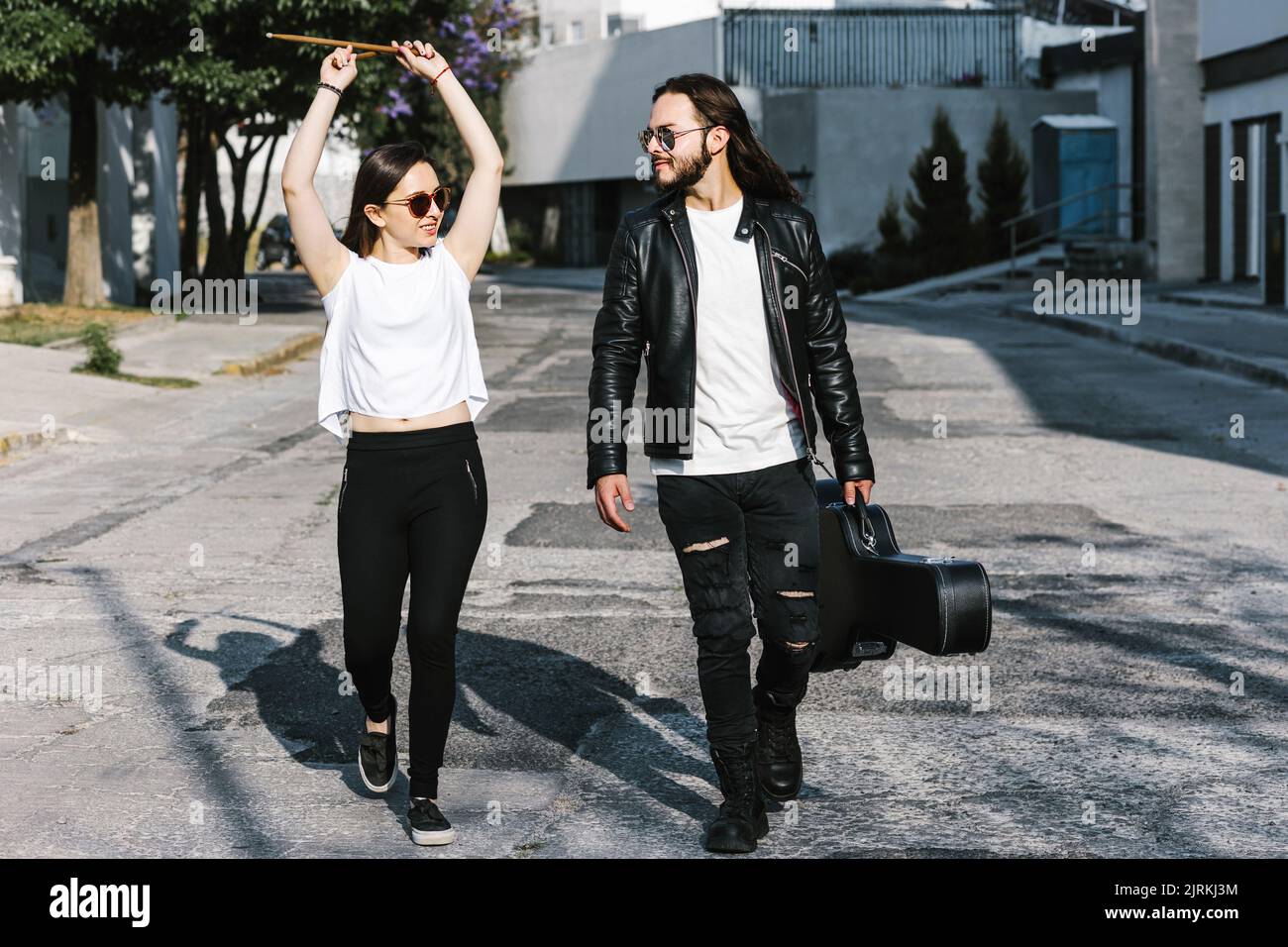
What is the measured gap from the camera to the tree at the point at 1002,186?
→ 38.6 m

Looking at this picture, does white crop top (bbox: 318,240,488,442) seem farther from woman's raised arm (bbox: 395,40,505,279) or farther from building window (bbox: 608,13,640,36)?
building window (bbox: 608,13,640,36)

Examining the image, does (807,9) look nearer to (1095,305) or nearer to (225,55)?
(1095,305)

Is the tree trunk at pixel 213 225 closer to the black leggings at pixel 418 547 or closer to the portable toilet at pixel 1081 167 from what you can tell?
the portable toilet at pixel 1081 167

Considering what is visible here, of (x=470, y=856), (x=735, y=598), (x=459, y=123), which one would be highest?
(x=459, y=123)

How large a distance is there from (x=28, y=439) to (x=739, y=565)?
10025 millimetres

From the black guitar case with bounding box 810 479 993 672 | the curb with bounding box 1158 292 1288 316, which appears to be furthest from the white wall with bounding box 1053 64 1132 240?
the black guitar case with bounding box 810 479 993 672

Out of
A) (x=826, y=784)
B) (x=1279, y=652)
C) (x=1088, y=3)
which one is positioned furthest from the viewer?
(x=1088, y=3)

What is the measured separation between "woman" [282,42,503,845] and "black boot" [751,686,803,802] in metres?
0.86

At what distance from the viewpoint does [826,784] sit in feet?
17.3

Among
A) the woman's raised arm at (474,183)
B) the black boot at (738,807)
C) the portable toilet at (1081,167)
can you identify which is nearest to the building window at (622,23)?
the portable toilet at (1081,167)

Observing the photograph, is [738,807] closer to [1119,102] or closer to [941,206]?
[941,206]

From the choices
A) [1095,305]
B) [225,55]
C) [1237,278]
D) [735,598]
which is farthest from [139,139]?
[735,598]

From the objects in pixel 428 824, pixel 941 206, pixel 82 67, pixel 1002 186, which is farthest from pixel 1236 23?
pixel 428 824

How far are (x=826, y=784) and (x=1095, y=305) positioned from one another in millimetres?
23704
